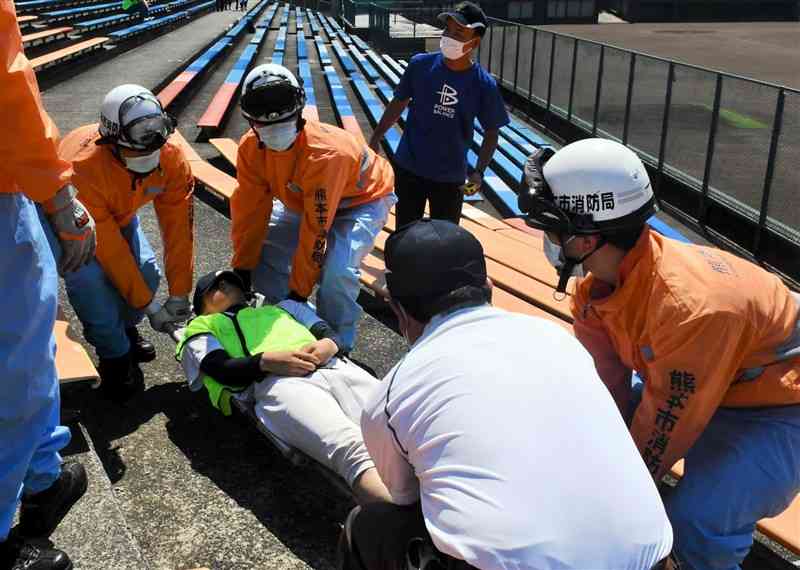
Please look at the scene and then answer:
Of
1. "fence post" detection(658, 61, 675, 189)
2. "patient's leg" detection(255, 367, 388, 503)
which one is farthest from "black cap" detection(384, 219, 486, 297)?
"fence post" detection(658, 61, 675, 189)

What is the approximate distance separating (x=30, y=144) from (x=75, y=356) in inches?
58.3

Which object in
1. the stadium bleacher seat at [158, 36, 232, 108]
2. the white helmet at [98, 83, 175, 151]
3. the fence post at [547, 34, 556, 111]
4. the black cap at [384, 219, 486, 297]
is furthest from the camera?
the fence post at [547, 34, 556, 111]

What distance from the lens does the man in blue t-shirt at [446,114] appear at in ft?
17.2

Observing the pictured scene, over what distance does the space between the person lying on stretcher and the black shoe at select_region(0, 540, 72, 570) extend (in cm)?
93

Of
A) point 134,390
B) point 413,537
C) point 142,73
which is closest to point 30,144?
point 413,537

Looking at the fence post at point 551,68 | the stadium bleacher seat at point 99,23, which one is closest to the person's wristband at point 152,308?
the fence post at point 551,68

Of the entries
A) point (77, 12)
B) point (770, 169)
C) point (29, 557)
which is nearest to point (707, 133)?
point (770, 169)

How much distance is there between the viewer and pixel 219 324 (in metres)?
3.61

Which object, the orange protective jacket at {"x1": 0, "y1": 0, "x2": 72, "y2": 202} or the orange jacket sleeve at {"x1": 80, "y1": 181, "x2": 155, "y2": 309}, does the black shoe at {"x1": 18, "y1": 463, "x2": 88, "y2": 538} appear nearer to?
the orange protective jacket at {"x1": 0, "y1": 0, "x2": 72, "y2": 202}

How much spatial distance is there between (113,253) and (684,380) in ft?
8.32

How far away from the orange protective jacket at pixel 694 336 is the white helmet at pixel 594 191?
106 millimetres

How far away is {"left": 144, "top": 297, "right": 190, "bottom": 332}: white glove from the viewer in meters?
4.00

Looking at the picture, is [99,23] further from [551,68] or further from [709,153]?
[709,153]

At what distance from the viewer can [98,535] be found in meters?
2.61
